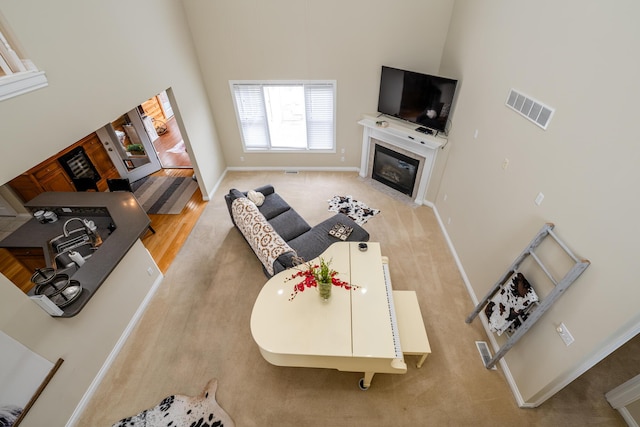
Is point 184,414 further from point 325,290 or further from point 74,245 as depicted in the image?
point 74,245

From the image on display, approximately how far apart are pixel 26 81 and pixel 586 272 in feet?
15.8

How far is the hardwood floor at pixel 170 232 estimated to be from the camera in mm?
4504

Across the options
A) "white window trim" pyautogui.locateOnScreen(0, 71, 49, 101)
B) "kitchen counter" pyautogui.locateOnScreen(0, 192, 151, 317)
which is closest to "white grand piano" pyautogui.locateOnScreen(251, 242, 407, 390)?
"kitchen counter" pyautogui.locateOnScreen(0, 192, 151, 317)

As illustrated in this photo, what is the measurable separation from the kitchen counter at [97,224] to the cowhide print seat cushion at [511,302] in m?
4.04

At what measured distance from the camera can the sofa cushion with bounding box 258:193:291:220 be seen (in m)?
4.52

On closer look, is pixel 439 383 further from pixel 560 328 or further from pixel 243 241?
pixel 243 241

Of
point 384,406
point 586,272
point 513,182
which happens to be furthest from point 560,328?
point 384,406

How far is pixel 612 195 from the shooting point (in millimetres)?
1943

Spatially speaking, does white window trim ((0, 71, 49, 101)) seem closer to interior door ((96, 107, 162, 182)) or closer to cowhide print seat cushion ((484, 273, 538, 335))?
interior door ((96, 107, 162, 182))

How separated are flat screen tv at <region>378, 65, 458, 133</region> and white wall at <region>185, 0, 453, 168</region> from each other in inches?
12.3

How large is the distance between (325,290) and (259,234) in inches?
55.2

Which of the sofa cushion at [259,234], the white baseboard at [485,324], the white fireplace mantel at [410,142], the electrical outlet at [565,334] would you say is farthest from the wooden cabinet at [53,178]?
the electrical outlet at [565,334]

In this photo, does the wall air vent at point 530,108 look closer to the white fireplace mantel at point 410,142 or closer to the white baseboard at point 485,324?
the white fireplace mantel at point 410,142

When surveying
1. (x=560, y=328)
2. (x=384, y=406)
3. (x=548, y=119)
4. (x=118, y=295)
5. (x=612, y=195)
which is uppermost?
(x=548, y=119)
